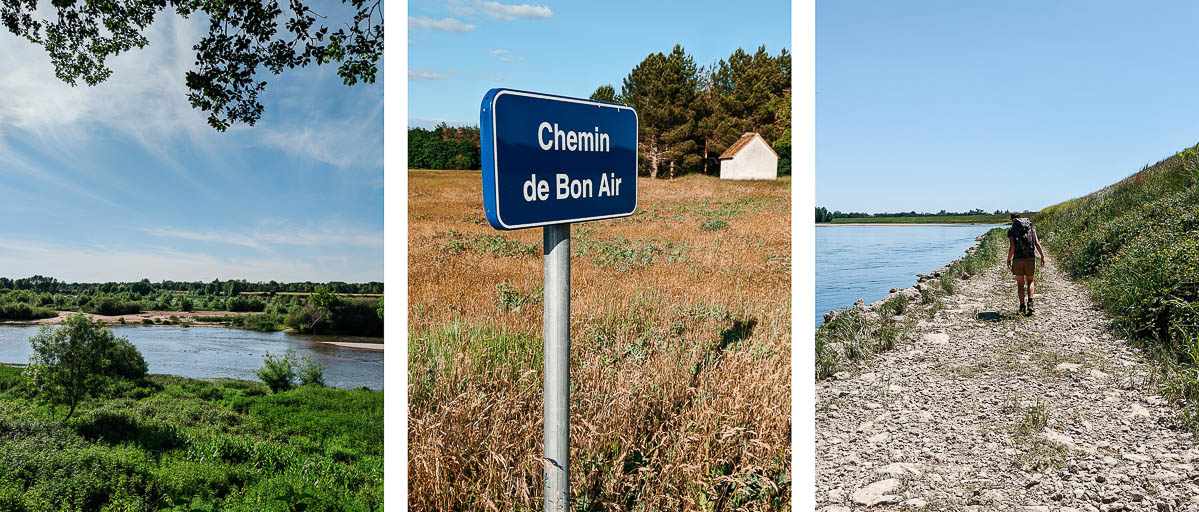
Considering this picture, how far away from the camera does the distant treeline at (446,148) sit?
17.0 ft

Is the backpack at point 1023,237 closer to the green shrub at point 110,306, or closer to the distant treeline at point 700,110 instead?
the distant treeline at point 700,110

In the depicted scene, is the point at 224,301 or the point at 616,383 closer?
the point at 224,301

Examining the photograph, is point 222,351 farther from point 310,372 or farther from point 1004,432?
point 1004,432

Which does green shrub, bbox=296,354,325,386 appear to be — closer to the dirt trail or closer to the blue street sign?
the blue street sign

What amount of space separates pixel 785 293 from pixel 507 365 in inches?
83.9

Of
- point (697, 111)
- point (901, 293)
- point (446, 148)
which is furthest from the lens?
point (697, 111)

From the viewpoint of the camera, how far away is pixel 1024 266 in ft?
17.9

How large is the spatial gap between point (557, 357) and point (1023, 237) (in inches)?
248

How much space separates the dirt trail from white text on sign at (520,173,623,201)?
1799mm

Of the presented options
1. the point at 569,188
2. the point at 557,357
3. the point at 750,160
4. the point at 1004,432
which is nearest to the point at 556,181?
the point at 569,188

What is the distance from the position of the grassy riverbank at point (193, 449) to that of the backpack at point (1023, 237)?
20.3 feet

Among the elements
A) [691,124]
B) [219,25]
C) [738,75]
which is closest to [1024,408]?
[219,25]

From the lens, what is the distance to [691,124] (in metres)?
14.1

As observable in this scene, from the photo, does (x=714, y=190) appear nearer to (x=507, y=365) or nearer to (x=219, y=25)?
(x=507, y=365)
